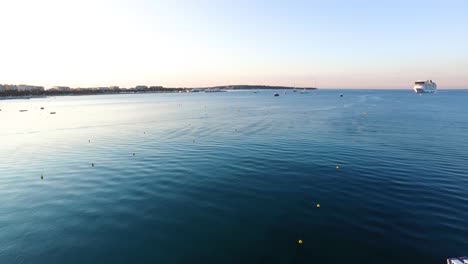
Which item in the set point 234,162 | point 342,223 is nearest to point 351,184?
point 342,223

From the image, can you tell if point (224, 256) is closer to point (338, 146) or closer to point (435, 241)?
point (435, 241)

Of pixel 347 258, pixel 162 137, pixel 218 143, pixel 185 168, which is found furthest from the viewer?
pixel 162 137

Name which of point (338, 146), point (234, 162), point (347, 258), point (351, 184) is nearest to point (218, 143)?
point (234, 162)

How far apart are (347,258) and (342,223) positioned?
374 centimetres

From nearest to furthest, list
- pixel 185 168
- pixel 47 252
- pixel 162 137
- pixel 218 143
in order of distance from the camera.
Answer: pixel 47 252 < pixel 185 168 < pixel 218 143 < pixel 162 137

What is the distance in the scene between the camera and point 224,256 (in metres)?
14.3

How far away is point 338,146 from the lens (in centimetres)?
3984

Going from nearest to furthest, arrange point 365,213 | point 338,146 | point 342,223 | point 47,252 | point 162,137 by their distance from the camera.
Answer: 1. point 47,252
2. point 342,223
3. point 365,213
4. point 338,146
5. point 162,137

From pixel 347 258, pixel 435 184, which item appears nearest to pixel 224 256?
pixel 347 258

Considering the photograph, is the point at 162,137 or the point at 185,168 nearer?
the point at 185,168

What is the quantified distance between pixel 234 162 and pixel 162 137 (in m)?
23.9

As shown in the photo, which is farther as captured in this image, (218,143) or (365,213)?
(218,143)

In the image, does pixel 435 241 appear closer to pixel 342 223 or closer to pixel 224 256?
pixel 342 223

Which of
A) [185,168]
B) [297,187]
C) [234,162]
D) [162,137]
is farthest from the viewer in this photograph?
[162,137]
